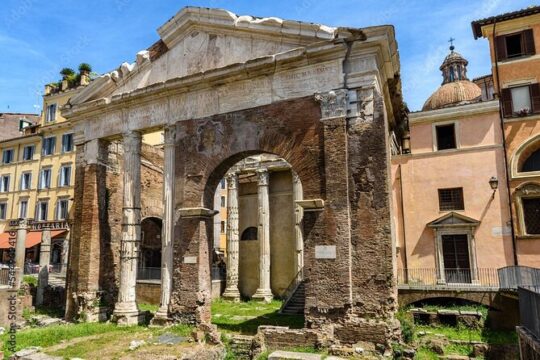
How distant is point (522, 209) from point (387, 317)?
38.3ft

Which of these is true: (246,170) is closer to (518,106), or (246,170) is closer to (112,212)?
(112,212)

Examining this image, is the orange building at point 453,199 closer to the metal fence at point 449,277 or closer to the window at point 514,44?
the metal fence at point 449,277

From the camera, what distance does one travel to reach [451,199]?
62.6ft

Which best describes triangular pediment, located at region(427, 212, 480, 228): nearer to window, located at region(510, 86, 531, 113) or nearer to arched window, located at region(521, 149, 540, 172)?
arched window, located at region(521, 149, 540, 172)

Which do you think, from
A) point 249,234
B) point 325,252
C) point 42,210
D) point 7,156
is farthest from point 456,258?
point 7,156

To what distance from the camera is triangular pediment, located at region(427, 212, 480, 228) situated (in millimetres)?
18281

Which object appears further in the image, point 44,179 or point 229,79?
point 44,179

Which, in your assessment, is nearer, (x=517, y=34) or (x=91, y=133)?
(x=91, y=133)

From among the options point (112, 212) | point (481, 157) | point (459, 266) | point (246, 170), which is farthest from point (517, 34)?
point (112, 212)

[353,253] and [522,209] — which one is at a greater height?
[522,209]

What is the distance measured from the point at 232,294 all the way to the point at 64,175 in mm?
16170

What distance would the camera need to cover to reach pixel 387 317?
363 inches

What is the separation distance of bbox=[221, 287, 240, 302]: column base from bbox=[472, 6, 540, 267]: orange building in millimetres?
12013

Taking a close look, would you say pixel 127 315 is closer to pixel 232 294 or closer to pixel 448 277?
pixel 232 294
